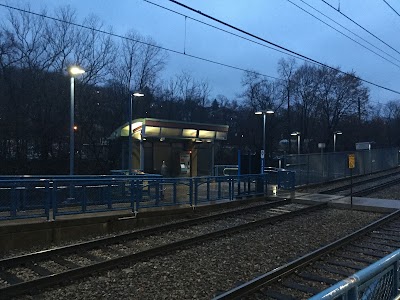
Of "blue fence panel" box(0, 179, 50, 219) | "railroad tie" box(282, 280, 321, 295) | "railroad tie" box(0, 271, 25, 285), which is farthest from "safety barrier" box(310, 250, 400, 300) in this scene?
"blue fence panel" box(0, 179, 50, 219)

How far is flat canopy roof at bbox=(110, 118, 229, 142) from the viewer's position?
957 inches

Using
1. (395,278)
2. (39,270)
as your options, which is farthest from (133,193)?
(395,278)

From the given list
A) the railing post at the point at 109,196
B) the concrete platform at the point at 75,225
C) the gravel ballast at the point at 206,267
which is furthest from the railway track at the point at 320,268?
the railing post at the point at 109,196

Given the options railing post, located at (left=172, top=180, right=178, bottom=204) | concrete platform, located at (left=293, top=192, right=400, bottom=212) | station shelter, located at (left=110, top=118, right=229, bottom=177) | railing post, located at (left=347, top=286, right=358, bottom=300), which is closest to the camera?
railing post, located at (left=347, top=286, right=358, bottom=300)

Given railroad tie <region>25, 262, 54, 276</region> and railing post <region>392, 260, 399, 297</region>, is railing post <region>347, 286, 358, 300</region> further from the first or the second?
railroad tie <region>25, 262, 54, 276</region>

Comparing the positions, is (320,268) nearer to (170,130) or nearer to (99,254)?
(99,254)

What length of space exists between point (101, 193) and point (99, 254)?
3546mm

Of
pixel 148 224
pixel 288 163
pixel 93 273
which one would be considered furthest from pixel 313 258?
pixel 288 163

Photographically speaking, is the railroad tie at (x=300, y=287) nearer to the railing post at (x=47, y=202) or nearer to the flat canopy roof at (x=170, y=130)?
the railing post at (x=47, y=202)

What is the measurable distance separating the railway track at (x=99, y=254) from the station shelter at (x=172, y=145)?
10878mm

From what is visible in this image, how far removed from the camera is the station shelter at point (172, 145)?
24.7 meters

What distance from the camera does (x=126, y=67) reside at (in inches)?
1732

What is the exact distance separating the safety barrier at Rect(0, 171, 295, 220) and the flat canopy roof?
7.84 m

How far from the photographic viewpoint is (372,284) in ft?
12.2
